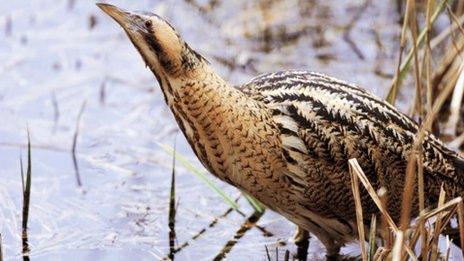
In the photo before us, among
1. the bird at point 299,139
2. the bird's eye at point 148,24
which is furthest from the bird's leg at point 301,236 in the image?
the bird's eye at point 148,24

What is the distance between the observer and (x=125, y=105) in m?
6.03

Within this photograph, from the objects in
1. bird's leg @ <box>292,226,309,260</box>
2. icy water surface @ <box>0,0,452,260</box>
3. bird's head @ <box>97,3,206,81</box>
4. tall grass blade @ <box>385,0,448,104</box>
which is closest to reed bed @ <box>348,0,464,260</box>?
tall grass blade @ <box>385,0,448,104</box>

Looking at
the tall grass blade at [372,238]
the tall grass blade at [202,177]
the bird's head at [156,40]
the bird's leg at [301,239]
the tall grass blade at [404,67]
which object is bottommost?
the tall grass blade at [372,238]

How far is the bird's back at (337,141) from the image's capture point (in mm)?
4105

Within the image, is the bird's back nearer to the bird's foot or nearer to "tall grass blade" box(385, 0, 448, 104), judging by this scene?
"tall grass blade" box(385, 0, 448, 104)

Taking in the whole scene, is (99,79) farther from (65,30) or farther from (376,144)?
(376,144)

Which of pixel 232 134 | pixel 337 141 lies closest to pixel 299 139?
pixel 337 141

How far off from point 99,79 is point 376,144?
2480 millimetres

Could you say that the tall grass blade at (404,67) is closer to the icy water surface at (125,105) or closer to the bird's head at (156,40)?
the icy water surface at (125,105)

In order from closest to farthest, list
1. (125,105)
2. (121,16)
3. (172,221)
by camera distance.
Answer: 1. (121,16)
2. (172,221)
3. (125,105)

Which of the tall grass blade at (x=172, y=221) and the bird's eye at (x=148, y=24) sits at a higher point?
the bird's eye at (x=148, y=24)

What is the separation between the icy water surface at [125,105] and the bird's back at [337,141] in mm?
629

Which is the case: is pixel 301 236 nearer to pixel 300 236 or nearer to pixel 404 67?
pixel 300 236

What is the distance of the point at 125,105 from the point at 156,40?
228 cm
